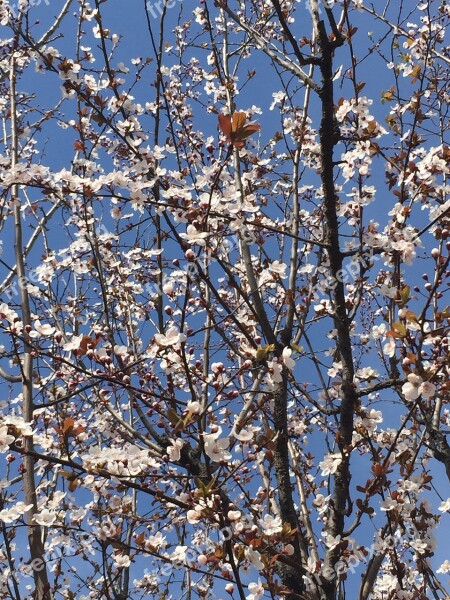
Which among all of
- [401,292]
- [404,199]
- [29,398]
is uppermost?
[404,199]

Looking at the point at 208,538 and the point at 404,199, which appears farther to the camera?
the point at 208,538

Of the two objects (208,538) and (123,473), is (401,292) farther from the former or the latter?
(208,538)

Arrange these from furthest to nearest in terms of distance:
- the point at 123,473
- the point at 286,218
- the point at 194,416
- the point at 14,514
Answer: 1. the point at 286,218
2. the point at 14,514
3. the point at 123,473
4. the point at 194,416

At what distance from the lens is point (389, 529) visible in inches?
103

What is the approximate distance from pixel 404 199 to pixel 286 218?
1.48 metres

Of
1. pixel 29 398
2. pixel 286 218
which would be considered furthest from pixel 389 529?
pixel 286 218

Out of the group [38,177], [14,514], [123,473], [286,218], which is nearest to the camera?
[123,473]

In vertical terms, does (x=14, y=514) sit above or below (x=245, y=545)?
above

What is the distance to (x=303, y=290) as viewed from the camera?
11.9 feet

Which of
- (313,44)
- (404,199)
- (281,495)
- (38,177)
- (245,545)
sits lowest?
(245,545)

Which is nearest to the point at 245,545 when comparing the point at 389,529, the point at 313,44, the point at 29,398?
the point at 389,529

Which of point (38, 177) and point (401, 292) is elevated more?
point (38, 177)

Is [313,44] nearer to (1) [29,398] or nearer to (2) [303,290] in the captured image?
(2) [303,290]

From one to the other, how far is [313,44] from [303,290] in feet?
5.44
